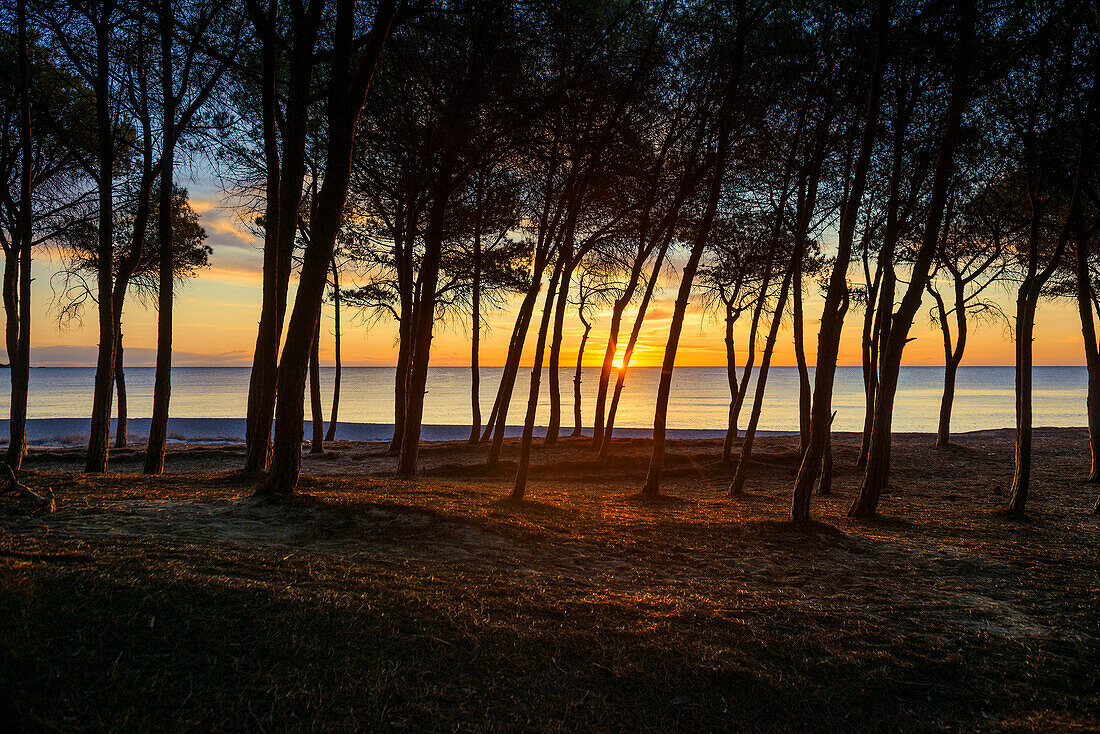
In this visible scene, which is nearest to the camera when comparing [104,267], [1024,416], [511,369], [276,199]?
[1024,416]

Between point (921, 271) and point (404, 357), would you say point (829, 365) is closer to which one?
point (921, 271)

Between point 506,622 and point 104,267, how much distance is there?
9.96 m

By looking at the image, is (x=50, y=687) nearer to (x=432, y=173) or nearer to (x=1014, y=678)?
(x=1014, y=678)

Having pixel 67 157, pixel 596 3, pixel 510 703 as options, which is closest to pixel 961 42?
pixel 596 3

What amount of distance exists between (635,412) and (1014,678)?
4518cm

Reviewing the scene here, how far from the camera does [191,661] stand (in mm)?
2971

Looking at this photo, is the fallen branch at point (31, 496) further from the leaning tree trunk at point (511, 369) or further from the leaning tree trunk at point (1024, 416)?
the leaning tree trunk at point (1024, 416)

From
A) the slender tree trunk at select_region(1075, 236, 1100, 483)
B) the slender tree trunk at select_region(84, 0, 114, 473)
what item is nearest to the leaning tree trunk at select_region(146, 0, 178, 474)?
the slender tree trunk at select_region(84, 0, 114, 473)

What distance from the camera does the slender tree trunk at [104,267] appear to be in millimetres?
9570

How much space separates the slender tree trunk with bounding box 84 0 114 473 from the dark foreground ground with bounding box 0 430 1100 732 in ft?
10.9

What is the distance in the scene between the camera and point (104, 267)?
9.74m

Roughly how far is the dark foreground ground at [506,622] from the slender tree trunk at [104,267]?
3314 millimetres

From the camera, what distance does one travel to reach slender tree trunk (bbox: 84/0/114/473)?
377 inches

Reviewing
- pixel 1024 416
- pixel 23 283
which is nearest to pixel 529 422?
pixel 1024 416
